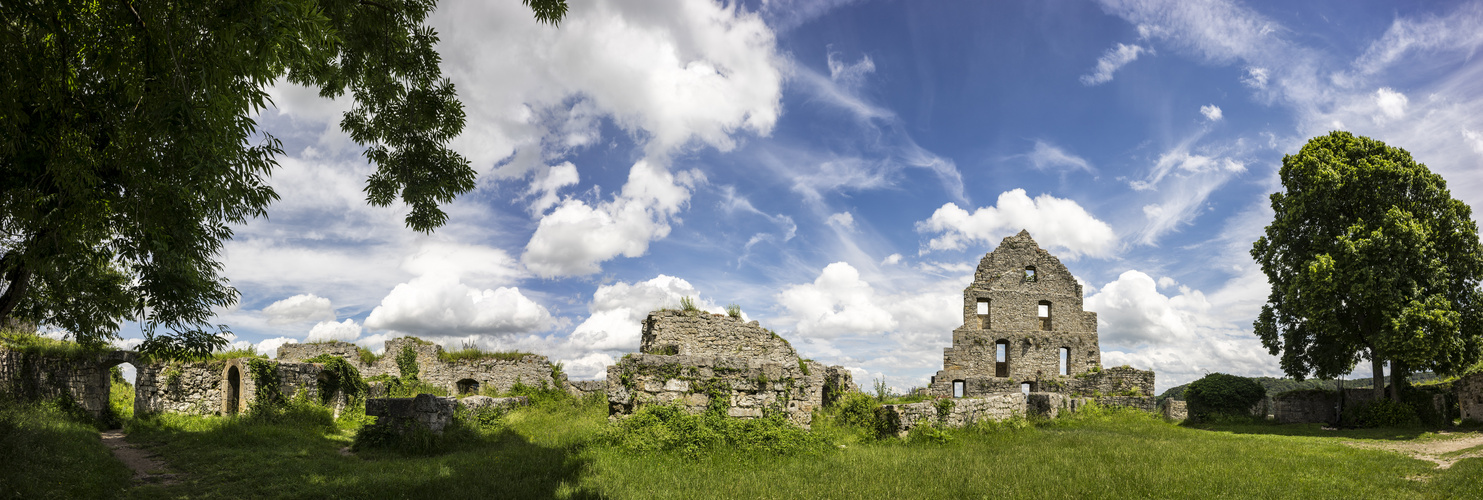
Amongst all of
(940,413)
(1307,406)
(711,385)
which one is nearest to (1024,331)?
(1307,406)

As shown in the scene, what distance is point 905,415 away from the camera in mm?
12438

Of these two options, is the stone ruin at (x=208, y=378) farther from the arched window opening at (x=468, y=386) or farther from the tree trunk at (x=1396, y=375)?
the tree trunk at (x=1396, y=375)

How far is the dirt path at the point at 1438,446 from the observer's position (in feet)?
37.0

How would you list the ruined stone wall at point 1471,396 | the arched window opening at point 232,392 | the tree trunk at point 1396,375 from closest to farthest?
the ruined stone wall at point 1471,396 < the tree trunk at point 1396,375 < the arched window opening at point 232,392

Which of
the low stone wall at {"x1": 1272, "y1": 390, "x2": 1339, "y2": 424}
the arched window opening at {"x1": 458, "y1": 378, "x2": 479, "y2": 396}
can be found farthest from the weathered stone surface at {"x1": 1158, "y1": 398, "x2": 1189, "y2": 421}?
the arched window opening at {"x1": 458, "y1": 378, "x2": 479, "y2": 396}

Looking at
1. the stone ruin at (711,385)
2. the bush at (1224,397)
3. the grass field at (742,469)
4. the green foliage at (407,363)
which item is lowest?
the bush at (1224,397)

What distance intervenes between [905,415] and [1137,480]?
4.64m

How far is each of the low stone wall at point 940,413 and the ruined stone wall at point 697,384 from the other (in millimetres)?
2526

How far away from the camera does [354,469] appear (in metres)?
10.1

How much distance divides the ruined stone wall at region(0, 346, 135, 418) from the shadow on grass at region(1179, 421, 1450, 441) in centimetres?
3250

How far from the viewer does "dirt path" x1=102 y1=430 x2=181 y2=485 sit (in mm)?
10305

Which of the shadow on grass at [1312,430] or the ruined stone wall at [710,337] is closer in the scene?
the shadow on grass at [1312,430]

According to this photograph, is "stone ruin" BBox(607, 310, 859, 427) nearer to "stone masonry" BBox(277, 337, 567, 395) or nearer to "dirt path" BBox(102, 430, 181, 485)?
"dirt path" BBox(102, 430, 181, 485)

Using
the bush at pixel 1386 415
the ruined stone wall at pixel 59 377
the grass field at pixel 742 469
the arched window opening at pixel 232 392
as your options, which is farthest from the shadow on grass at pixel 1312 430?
the ruined stone wall at pixel 59 377
